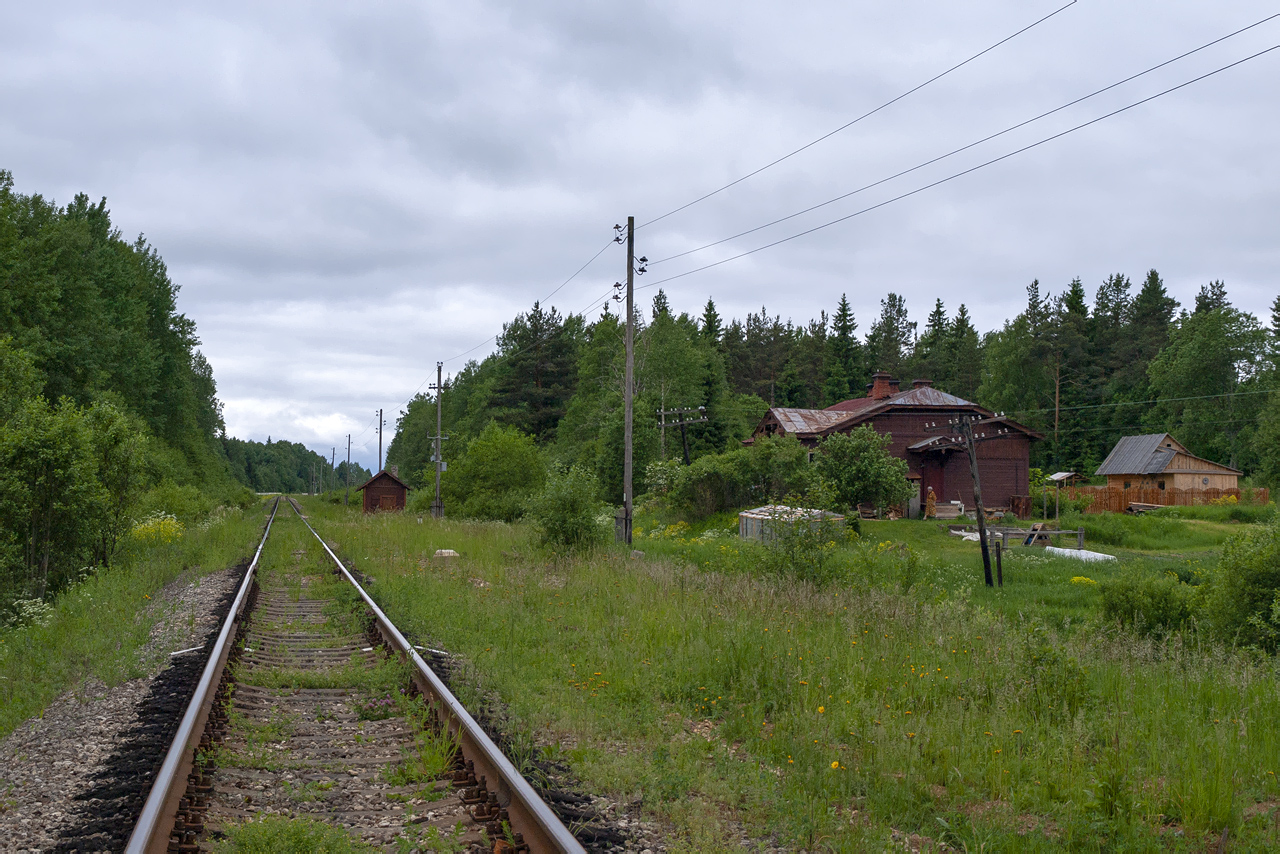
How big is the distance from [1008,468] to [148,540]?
1608 inches

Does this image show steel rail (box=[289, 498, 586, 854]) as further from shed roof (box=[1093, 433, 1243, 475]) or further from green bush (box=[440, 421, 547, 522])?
shed roof (box=[1093, 433, 1243, 475])

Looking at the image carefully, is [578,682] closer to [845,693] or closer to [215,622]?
[845,693]

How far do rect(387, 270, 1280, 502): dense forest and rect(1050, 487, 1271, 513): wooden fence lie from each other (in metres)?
7.22

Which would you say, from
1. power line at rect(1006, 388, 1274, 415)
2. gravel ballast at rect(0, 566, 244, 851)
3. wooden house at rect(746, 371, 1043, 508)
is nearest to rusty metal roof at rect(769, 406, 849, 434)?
wooden house at rect(746, 371, 1043, 508)

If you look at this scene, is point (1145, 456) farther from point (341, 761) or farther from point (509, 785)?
point (509, 785)

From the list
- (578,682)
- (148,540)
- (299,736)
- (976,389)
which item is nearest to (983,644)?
(578,682)

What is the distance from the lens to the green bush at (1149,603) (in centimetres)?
1359

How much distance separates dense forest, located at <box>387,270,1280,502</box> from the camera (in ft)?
201

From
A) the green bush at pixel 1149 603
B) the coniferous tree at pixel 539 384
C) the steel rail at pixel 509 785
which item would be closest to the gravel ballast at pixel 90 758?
the steel rail at pixel 509 785

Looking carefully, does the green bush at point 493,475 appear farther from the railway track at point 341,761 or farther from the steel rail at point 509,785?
the steel rail at point 509,785

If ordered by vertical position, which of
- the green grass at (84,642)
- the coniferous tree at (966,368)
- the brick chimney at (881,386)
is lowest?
the green grass at (84,642)

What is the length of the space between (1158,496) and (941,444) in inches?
744

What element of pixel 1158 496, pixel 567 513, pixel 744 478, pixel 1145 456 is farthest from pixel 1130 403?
pixel 567 513

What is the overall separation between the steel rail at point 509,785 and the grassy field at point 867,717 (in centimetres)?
40
